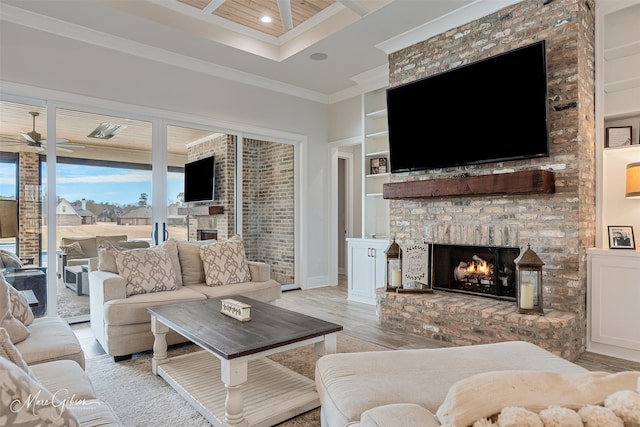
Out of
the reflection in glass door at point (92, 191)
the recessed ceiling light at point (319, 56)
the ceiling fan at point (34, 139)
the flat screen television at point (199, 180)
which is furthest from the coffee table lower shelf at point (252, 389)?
the recessed ceiling light at point (319, 56)

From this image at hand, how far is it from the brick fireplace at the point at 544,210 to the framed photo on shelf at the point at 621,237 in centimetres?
15

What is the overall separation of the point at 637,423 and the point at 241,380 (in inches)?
63.7

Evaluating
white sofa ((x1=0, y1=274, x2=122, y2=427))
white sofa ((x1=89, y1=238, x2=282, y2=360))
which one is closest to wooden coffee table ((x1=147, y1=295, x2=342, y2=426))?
white sofa ((x1=89, y1=238, x2=282, y2=360))

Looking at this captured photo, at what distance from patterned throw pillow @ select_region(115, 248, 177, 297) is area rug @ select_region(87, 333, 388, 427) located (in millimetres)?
556

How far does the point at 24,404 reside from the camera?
0.84 meters

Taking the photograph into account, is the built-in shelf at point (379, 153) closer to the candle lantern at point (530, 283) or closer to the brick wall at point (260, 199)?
the brick wall at point (260, 199)

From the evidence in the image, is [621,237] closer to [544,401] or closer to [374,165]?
[374,165]

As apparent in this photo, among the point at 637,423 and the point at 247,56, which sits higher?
the point at 247,56

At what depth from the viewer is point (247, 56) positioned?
465cm

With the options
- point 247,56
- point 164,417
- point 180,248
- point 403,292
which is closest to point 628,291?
point 403,292

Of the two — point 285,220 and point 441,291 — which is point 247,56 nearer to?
point 285,220

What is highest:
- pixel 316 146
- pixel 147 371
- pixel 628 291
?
pixel 316 146

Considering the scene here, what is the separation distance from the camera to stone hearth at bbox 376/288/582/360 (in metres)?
2.87

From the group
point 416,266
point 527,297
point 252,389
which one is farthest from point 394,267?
point 252,389
